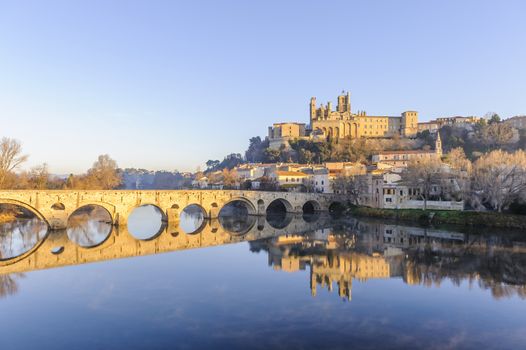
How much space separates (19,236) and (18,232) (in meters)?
2.40

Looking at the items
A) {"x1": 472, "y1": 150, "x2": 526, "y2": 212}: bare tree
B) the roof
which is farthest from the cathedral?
{"x1": 472, "y1": 150, "x2": 526, "y2": 212}: bare tree

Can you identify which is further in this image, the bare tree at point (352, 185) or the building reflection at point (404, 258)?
the bare tree at point (352, 185)

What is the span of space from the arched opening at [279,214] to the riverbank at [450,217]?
9233 millimetres

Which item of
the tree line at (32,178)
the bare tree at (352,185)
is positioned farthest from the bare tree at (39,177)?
the bare tree at (352,185)

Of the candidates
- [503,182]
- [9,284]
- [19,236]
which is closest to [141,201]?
[19,236]

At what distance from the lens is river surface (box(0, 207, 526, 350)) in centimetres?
1348

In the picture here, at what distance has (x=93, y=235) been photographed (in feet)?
112

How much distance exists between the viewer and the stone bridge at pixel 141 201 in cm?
3406

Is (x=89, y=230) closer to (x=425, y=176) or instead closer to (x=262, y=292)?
(x=262, y=292)

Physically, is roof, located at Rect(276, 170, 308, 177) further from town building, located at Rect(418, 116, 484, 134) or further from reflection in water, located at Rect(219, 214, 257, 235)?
town building, located at Rect(418, 116, 484, 134)

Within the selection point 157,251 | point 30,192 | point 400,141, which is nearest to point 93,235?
point 30,192

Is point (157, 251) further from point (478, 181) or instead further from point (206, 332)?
point (478, 181)

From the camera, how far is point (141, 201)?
40312 mm

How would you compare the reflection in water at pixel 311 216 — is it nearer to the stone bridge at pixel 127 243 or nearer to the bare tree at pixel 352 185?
the stone bridge at pixel 127 243
